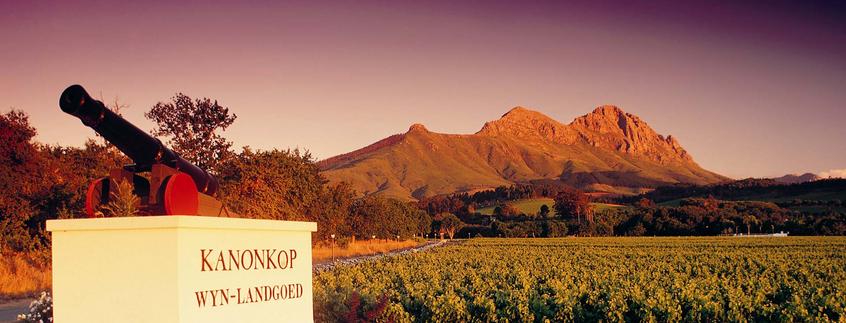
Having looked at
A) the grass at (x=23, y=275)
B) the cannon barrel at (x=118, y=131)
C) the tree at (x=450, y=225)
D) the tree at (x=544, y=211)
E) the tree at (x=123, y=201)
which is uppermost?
the cannon barrel at (x=118, y=131)

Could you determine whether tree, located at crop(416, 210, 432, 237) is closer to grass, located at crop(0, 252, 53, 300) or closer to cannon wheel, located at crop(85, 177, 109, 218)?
grass, located at crop(0, 252, 53, 300)

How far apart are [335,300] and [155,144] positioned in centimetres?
533

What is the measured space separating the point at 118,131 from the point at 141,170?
449 mm

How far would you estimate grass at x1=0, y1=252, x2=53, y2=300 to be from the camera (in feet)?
68.7

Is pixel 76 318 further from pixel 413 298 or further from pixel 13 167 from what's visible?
pixel 13 167

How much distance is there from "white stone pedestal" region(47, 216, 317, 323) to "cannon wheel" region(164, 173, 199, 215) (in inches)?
28.1

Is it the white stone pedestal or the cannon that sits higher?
the cannon

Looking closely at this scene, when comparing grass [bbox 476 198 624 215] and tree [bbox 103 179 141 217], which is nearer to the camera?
tree [bbox 103 179 141 217]

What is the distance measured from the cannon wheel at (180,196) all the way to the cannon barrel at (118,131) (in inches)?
14.6

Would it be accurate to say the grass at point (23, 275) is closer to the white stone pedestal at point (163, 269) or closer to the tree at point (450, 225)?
the white stone pedestal at point (163, 269)

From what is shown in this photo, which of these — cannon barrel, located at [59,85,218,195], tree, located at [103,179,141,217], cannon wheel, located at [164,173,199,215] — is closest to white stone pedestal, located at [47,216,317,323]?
cannon wheel, located at [164,173,199,215]

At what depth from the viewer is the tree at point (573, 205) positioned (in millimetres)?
151788

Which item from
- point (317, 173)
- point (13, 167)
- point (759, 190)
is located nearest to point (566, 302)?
point (13, 167)

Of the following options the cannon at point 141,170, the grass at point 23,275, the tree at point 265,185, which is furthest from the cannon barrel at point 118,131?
the tree at point 265,185
